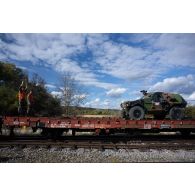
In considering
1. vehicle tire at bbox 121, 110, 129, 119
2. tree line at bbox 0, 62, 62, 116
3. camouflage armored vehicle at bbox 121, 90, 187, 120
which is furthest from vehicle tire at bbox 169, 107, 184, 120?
tree line at bbox 0, 62, 62, 116

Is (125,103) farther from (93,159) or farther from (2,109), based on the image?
(2,109)

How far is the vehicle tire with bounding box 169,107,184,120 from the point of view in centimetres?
1100

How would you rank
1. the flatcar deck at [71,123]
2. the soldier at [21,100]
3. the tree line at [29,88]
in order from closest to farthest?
1. the flatcar deck at [71,123]
2. the soldier at [21,100]
3. the tree line at [29,88]

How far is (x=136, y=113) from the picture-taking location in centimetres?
1078

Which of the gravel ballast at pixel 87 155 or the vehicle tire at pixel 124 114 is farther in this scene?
the vehicle tire at pixel 124 114

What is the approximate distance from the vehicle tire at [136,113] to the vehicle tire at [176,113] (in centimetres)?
126

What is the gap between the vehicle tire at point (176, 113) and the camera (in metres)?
11.0

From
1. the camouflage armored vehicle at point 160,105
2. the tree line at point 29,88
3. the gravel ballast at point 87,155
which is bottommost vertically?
the gravel ballast at point 87,155

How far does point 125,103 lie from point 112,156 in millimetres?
3370

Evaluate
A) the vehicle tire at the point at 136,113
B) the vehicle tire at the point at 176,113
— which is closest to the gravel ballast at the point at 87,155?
the vehicle tire at the point at 136,113

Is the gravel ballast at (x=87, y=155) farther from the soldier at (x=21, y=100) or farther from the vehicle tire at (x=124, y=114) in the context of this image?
the vehicle tire at (x=124, y=114)

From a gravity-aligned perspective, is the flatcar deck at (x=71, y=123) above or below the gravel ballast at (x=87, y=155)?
above

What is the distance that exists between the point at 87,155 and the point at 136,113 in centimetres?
357

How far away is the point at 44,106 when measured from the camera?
14.7 m
